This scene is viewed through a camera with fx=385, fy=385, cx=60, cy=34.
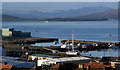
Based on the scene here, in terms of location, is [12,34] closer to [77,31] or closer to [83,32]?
[83,32]

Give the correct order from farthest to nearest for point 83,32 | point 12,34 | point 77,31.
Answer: point 77,31 < point 83,32 < point 12,34

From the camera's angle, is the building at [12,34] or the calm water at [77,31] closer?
the building at [12,34]

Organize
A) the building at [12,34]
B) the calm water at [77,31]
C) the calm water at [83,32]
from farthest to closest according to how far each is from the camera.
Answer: the calm water at [77,31], the building at [12,34], the calm water at [83,32]

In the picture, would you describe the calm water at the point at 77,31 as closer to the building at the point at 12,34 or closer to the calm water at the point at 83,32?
the calm water at the point at 83,32

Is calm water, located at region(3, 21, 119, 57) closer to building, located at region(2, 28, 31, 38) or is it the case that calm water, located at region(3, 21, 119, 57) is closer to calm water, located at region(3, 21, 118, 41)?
calm water, located at region(3, 21, 118, 41)

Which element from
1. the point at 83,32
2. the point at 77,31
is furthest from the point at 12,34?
the point at 77,31

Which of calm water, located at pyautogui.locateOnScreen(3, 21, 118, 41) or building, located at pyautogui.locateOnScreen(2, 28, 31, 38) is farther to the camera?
calm water, located at pyautogui.locateOnScreen(3, 21, 118, 41)

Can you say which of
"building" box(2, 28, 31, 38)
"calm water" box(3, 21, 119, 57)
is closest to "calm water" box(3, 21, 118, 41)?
"calm water" box(3, 21, 119, 57)

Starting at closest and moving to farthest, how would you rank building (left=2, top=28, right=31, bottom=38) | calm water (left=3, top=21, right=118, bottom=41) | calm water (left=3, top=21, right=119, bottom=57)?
calm water (left=3, top=21, right=119, bottom=57) < building (left=2, top=28, right=31, bottom=38) < calm water (left=3, top=21, right=118, bottom=41)

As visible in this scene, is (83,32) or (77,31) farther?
(77,31)

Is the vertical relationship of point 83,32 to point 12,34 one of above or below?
above

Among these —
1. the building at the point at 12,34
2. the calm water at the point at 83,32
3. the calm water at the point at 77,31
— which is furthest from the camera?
the calm water at the point at 77,31

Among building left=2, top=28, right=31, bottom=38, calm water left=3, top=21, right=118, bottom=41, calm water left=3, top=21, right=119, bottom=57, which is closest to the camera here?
calm water left=3, top=21, right=119, bottom=57

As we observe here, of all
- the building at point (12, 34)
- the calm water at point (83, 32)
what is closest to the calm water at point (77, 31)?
the calm water at point (83, 32)
